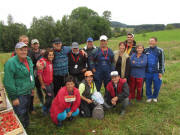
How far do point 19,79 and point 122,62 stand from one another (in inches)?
123

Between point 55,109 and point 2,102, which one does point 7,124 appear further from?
point 55,109

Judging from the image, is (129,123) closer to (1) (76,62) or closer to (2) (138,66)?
(2) (138,66)

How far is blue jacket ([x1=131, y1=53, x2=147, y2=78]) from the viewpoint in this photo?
488 centimetres

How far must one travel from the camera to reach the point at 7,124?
2.76 metres

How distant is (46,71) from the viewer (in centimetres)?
411

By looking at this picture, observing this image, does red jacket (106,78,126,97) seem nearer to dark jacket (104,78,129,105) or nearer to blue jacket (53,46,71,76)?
dark jacket (104,78,129,105)

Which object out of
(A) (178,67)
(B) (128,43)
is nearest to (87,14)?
(A) (178,67)

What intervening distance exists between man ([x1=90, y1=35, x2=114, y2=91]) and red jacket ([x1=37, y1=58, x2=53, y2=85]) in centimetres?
148

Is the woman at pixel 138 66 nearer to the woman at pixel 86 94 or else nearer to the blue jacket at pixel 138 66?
the blue jacket at pixel 138 66

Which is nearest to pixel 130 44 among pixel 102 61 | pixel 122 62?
pixel 122 62

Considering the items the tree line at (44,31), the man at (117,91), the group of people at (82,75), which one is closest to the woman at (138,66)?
the group of people at (82,75)

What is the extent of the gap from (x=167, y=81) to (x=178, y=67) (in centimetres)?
380

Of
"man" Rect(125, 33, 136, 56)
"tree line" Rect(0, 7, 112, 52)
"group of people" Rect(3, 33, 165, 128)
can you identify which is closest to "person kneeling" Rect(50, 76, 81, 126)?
"group of people" Rect(3, 33, 165, 128)

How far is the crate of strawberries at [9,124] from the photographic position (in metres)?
2.58
